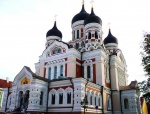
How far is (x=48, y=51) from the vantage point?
26.0 m

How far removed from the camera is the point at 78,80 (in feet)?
59.2

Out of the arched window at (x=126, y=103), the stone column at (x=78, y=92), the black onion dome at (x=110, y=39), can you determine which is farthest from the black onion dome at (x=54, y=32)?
the arched window at (x=126, y=103)

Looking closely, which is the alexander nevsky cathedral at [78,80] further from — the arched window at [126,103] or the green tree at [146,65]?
the green tree at [146,65]

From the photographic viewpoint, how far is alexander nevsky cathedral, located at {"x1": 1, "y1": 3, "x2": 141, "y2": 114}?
18.4 m

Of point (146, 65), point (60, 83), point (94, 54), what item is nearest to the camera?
point (146, 65)

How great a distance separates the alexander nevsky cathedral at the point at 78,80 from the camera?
60.4 feet

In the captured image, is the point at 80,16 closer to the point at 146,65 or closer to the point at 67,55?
the point at 67,55

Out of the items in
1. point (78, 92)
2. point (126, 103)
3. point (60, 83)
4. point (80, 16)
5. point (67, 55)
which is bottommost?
point (126, 103)

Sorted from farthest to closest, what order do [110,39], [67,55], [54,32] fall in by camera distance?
1. [110,39]
2. [54,32]
3. [67,55]

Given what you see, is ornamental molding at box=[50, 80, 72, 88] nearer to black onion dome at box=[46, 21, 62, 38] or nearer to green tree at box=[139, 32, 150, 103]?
green tree at box=[139, 32, 150, 103]

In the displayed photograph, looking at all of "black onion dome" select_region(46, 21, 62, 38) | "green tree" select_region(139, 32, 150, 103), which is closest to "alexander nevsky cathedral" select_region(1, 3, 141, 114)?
"black onion dome" select_region(46, 21, 62, 38)

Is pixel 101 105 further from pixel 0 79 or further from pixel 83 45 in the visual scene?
pixel 0 79

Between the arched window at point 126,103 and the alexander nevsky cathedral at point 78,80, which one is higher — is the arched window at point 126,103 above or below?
below

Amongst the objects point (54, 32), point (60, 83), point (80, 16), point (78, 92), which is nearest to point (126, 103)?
point (78, 92)
